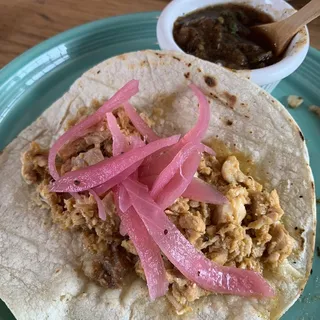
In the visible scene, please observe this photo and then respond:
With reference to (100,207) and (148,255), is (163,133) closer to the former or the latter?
Result: (100,207)

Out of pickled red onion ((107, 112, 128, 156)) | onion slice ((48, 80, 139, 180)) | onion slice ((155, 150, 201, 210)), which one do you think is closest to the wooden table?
onion slice ((48, 80, 139, 180))

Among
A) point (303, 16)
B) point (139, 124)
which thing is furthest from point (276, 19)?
point (139, 124)

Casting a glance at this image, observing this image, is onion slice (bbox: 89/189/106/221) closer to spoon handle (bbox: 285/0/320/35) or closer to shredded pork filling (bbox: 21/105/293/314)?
shredded pork filling (bbox: 21/105/293/314)

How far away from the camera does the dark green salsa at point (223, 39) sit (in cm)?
268

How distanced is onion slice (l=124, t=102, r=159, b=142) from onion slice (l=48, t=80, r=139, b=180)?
5 cm

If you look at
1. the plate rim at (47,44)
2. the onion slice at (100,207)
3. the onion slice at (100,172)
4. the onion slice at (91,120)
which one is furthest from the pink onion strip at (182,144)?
the plate rim at (47,44)

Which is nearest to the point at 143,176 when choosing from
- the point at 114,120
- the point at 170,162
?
the point at 170,162

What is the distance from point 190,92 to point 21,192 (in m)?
1.00

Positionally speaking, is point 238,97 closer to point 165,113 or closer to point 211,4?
point 165,113

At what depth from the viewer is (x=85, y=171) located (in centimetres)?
202

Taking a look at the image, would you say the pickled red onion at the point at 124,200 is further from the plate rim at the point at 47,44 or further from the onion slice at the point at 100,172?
the plate rim at the point at 47,44

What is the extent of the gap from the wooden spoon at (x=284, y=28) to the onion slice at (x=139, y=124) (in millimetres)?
1025

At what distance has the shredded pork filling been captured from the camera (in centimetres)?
191

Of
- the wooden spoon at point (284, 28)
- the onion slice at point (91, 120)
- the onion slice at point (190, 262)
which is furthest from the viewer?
the wooden spoon at point (284, 28)
